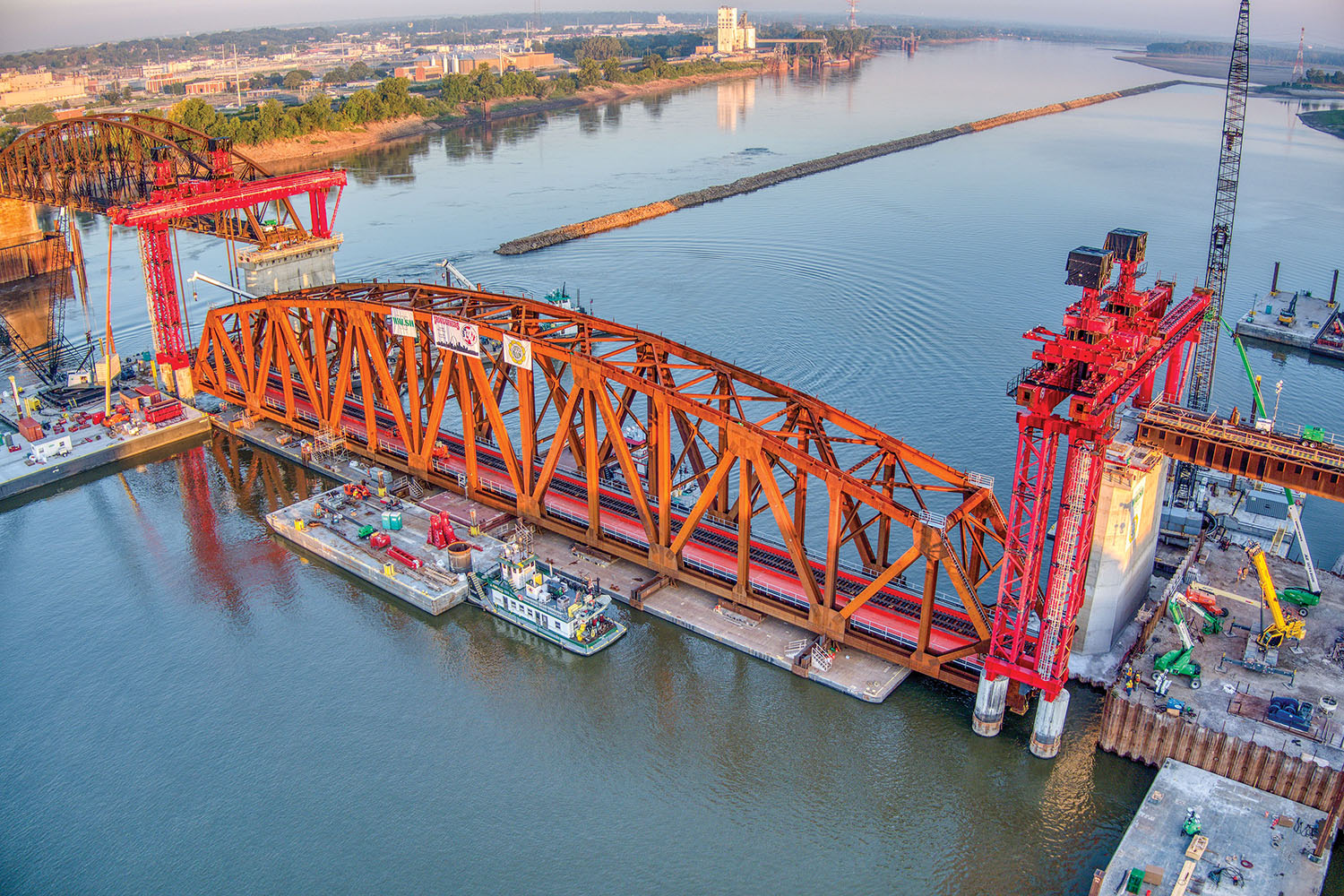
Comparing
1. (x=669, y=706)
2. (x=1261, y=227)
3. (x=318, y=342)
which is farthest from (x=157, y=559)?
(x=1261, y=227)

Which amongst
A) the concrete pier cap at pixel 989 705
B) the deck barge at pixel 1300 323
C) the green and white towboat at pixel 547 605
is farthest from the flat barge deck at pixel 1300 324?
the green and white towboat at pixel 547 605

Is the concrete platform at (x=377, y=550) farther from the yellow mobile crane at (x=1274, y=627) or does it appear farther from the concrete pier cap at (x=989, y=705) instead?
the yellow mobile crane at (x=1274, y=627)

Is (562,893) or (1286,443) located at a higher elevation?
(1286,443)

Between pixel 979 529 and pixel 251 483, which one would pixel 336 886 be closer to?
pixel 979 529

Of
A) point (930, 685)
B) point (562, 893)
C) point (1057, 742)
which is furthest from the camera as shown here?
point (930, 685)

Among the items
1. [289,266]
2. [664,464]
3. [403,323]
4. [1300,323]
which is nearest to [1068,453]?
[664,464]

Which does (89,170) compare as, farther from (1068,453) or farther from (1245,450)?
(1245,450)
